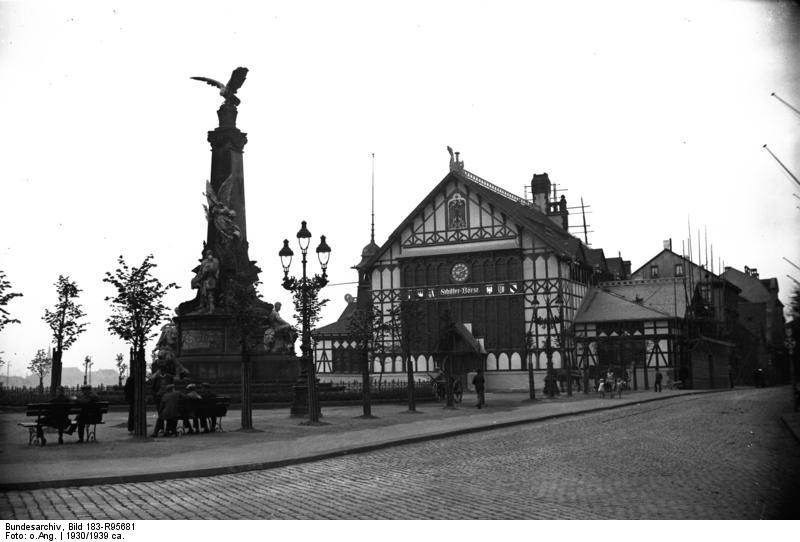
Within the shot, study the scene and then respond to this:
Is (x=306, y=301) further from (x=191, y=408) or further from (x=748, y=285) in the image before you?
(x=748, y=285)

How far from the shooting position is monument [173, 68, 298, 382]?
35250 millimetres

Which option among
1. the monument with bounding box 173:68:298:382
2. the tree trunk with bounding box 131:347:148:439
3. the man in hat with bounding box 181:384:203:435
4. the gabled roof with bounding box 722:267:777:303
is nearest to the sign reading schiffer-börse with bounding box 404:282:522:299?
the monument with bounding box 173:68:298:382

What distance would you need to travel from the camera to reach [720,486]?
1195 cm

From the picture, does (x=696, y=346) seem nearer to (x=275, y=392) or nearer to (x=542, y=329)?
(x=542, y=329)

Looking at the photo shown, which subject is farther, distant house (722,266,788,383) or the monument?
distant house (722,266,788,383)

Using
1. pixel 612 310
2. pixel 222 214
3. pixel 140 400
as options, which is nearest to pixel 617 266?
pixel 612 310

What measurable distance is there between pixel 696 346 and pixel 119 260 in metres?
48.7

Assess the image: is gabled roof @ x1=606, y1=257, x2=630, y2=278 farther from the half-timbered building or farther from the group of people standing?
the group of people standing

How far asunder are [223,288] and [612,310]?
107 ft

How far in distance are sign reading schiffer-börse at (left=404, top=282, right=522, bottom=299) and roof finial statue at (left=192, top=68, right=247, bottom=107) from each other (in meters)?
23.1

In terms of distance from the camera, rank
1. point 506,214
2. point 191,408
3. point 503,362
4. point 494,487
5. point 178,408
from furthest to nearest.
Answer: point 506,214, point 503,362, point 191,408, point 178,408, point 494,487

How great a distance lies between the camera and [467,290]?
59000 mm

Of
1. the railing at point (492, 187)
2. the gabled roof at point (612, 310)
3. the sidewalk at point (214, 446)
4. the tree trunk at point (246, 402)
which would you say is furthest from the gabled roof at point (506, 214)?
the tree trunk at point (246, 402)

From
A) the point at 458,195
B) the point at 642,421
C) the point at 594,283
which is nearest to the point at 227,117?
the point at 642,421
